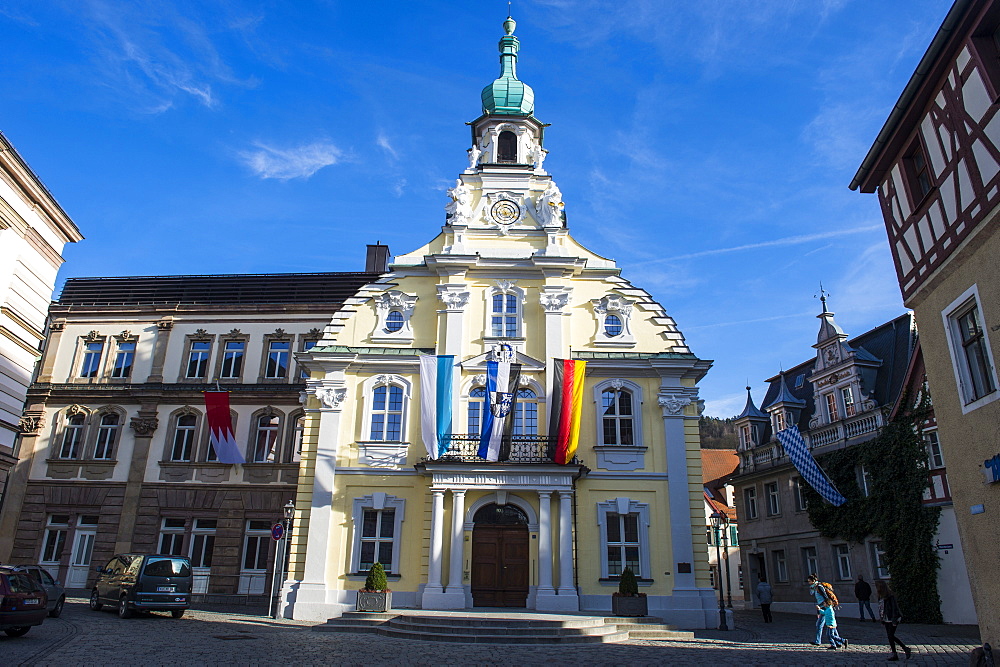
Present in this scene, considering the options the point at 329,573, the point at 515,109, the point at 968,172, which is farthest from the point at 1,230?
the point at 968,172

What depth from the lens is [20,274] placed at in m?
19.3

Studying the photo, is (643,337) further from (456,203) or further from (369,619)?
(369,619)

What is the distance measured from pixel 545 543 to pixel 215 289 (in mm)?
21724

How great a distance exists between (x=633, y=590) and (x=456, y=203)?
15.2 metres

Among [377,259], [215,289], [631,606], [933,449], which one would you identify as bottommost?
[631,606]

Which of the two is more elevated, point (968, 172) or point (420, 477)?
point (968, 172)

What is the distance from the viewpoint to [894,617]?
1493 centimetres

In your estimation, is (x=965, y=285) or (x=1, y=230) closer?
(x=965, y=285)

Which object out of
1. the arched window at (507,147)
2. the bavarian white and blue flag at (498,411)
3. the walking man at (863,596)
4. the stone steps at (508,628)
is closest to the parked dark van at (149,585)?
the stone steps at (508,628)

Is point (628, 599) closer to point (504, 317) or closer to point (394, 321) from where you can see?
point (504, 317)

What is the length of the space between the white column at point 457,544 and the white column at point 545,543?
94.2 inches

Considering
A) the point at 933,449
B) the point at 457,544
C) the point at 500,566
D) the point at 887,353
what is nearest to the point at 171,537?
the point at 457,544

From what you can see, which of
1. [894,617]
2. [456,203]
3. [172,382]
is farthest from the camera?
[172,382]

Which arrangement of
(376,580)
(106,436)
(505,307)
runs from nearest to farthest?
(376,580) → (505,307) → (106,436)
